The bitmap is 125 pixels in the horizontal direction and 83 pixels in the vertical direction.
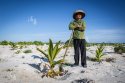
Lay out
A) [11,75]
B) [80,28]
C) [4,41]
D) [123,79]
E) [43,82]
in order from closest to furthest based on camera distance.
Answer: [123,79]
[43,82]
[11,75]
[80,28]
[4,41]

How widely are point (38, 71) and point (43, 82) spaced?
89 centimetres

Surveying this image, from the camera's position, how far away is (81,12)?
21.4 feet

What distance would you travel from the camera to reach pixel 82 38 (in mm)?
6508

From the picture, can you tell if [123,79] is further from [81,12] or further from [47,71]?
[81,12]

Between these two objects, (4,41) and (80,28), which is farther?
(4,41)

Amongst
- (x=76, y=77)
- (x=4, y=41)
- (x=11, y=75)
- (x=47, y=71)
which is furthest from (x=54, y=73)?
(x=4, y=41)

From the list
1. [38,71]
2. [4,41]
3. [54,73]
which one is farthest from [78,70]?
[4,41]

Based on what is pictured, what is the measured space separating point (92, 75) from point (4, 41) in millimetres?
14520

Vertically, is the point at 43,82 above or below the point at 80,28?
below

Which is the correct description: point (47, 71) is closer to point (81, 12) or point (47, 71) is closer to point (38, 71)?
point (38, 71)

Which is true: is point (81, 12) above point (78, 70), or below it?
above

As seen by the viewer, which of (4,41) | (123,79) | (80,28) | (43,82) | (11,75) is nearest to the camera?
(123,79)

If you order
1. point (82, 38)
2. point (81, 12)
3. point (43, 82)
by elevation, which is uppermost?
point (81, 12)

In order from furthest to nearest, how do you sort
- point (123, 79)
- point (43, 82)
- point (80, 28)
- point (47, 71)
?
1. point (80, 28)
2. point (47, 71)
3. point (43, 82)
4. point (123, 79)
